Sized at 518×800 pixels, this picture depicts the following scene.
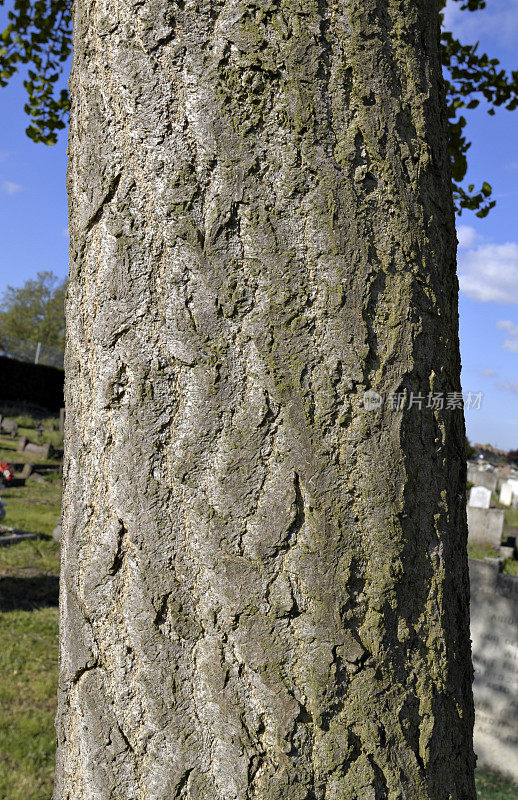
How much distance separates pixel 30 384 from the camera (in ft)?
95.9

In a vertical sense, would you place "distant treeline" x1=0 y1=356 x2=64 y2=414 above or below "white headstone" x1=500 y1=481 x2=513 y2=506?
above

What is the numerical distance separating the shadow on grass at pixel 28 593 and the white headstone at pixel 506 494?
60.6 ft

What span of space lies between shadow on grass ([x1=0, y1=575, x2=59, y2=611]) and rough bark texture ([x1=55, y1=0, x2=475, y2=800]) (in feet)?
22.0

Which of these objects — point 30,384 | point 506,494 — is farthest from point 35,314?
point 506,494

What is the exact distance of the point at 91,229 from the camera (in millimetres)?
1120

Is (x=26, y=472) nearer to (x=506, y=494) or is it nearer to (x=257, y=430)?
(x=257, y=430)

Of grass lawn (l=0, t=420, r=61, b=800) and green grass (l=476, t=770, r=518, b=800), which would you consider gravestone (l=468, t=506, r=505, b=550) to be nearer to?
green grass (l=476, t=770, r=518, b=800)

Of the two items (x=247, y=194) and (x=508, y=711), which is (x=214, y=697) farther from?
(x=508, y=711)

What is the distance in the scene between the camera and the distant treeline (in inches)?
1107

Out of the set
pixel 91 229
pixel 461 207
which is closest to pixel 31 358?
pixel 461 207

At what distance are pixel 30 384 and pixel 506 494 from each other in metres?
21.1

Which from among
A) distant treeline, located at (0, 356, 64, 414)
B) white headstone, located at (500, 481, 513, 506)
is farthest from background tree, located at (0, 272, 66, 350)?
white headstone, located at (500, 481, 513, 506)

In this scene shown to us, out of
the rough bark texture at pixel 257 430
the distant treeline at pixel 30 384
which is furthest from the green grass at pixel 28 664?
the distant treeline at pixel 30 384

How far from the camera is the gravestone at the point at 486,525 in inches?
491
